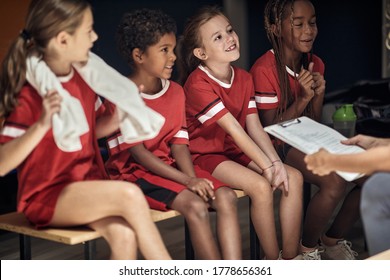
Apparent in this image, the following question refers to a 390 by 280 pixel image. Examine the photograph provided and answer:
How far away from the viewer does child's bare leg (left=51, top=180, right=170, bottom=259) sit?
68.9 inches

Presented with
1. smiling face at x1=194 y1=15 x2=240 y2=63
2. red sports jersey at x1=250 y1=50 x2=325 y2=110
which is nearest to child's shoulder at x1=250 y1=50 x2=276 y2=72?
red sports jersey at x1=250 y1=50 x2=325 y2=110

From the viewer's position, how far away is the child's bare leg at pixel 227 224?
6.50 ft

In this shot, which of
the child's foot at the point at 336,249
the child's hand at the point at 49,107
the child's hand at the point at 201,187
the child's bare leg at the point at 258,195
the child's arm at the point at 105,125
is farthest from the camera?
the child's foot at the point at 336,249

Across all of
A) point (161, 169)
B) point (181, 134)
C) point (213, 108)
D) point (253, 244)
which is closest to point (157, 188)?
point (161, 169)

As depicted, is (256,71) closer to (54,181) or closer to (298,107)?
(298,107)

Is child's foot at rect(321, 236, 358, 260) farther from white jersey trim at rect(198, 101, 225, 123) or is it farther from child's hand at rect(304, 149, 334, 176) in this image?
white jersey trim at rect(198, 101, 225, 123)

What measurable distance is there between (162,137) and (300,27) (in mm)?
504

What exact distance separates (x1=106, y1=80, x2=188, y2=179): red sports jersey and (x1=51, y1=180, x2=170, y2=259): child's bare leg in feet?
0.57

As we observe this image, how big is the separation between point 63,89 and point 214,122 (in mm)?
474

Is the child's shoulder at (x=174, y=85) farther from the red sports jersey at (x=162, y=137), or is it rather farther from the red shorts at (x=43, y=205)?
the red shorts at (x=43, y=205)

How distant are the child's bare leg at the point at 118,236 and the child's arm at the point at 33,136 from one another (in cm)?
23

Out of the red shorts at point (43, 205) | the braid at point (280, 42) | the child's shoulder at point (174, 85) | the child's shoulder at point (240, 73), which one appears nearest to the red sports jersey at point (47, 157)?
the red shorts at point (43, 205)

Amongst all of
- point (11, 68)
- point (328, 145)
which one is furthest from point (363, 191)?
point (11, 68)
